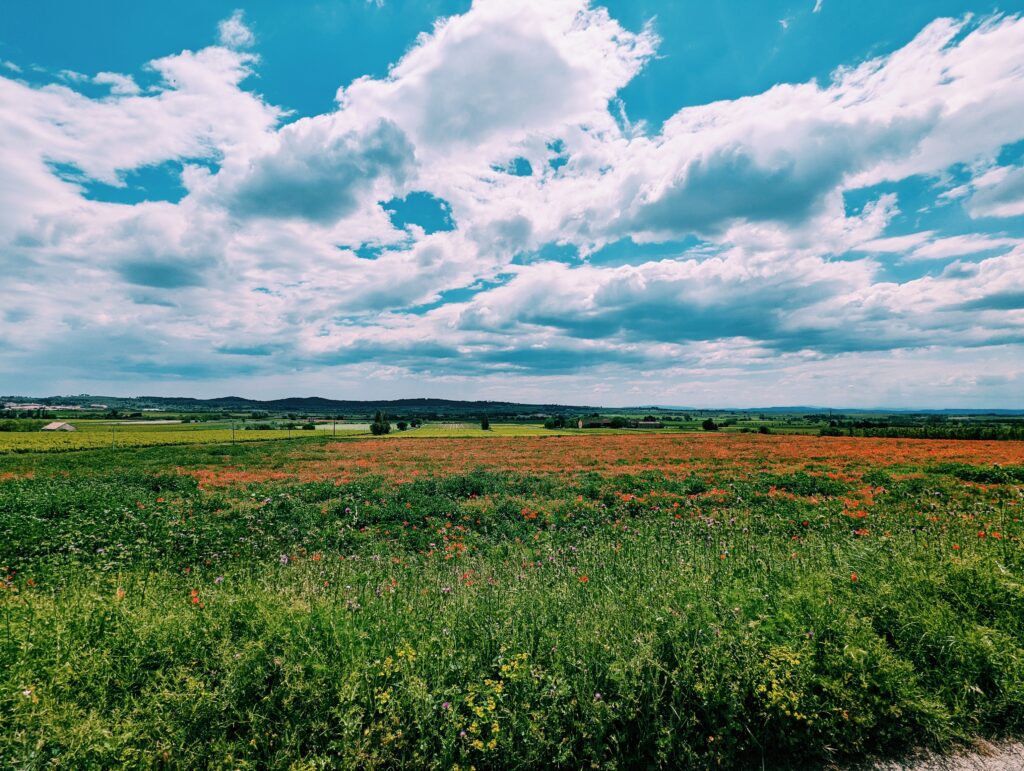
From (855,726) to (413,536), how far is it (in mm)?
9364

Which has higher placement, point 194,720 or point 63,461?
point 194,720

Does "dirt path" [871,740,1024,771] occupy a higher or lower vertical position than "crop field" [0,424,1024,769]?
lower

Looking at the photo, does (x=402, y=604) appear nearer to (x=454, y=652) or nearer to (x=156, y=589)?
(x=454, y=652)

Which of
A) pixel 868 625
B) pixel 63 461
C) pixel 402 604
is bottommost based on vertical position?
pixel 63 461

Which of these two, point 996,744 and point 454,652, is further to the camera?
point 454,652

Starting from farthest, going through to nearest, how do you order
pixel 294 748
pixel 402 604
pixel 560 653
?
pixel 402 604
pixel 560 653
pixel 294 748

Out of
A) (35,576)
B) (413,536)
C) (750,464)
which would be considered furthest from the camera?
(750,464)

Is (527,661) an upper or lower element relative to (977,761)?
upper

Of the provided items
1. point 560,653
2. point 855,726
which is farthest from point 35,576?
point 855,726

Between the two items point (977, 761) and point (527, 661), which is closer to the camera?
point (977, 761)

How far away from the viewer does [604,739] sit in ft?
11.4

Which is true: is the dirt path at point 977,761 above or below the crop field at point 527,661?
below

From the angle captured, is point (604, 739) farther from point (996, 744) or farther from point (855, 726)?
point (996, 744)

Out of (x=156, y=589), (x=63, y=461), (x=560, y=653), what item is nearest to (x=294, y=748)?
(x=560, y=653)
